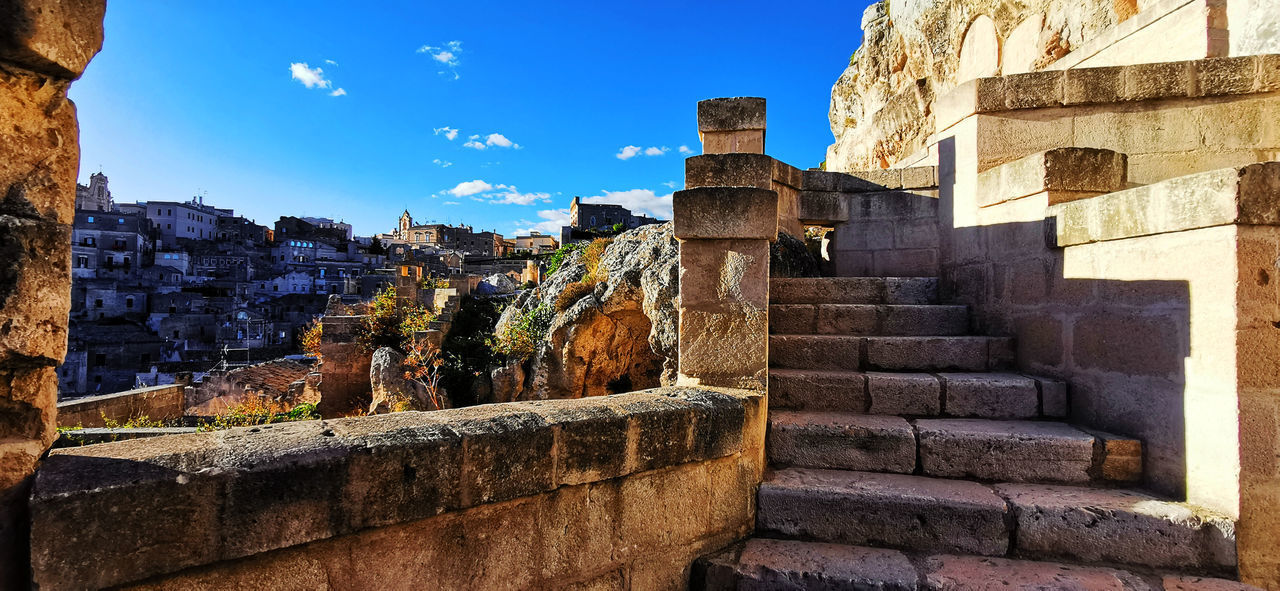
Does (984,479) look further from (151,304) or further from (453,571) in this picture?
(151,304)

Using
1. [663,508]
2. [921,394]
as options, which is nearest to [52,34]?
[663,508]

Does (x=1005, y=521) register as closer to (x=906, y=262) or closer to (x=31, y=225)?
(x=31, y=225)

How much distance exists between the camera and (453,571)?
5.65 ft

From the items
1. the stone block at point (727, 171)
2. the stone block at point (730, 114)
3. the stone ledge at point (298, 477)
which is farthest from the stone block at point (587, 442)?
the stone block at point (730, 114)

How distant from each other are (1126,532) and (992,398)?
0.90 metres

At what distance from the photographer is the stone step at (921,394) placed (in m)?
2.93

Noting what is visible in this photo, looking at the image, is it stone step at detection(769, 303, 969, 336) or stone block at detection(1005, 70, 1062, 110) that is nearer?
stone step at detection(769, 303, 969, 336)

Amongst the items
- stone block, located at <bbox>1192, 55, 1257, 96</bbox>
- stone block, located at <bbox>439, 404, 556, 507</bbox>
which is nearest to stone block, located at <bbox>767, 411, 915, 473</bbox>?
stone block, located at <bbox>439, 404, 556, 507</bbox>

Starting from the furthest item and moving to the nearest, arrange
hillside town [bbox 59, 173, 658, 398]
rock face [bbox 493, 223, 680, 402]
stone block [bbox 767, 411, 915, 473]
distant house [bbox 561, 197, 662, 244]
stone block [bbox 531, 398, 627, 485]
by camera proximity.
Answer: distant house [bbox 561, 197, 662, 244] < hillside town [bbox 59, 173, 658, 398] < rock face [bbox 493, 223, 680, 402] < stone block [bbox 767, 411, 915, 473] < stone block [bbox 531, 398, 627, 485]

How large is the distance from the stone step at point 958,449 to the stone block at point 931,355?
55 cm

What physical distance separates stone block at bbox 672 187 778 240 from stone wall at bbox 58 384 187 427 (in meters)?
8.61

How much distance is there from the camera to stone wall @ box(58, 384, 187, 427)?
693 cm

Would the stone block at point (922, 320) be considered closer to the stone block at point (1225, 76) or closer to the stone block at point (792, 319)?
the stone block at point (792, 319)

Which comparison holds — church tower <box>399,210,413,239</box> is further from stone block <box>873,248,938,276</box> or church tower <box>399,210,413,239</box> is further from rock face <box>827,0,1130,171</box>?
stone block <box>873,248,938,276</box>
